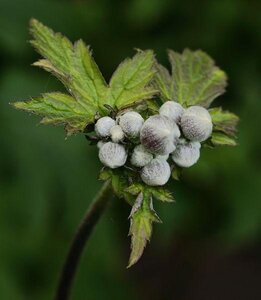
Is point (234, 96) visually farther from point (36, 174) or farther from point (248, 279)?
point (248, 279)

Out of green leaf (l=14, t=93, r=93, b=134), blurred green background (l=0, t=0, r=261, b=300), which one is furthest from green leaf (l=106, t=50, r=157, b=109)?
blurred green background (l=0, t=0, r=261, b=300)

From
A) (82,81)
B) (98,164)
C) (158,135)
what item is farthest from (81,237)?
(98,164)

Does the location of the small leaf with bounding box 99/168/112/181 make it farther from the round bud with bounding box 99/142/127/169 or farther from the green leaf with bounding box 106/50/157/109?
the green leaf with bounding box 106/50/157/109

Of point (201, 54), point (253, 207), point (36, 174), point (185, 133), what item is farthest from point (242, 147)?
point (185, 133)

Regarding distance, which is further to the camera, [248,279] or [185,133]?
[248,279]

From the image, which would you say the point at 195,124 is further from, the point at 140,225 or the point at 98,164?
the point at 98,164

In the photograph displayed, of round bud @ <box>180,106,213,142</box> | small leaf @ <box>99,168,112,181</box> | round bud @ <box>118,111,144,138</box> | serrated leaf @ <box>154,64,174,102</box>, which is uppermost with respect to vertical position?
serrated leaf @ <box>154,64,174,102</box>

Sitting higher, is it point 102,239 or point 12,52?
point 12,52

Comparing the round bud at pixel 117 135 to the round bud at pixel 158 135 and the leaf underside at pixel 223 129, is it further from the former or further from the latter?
the leaf underside at pixel 223 129
